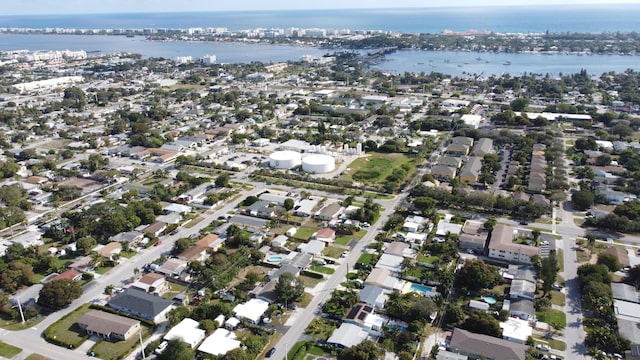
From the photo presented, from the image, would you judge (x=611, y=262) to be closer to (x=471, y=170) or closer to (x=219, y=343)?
(x=471, y=170)

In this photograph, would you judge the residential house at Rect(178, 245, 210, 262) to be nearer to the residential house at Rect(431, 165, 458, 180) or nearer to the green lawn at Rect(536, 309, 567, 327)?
the green lawn at Rect(536, 309, 567, 327)

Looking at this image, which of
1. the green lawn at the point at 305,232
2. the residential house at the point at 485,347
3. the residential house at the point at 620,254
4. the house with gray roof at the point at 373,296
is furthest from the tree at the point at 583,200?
the green lawn at the point at 305,232

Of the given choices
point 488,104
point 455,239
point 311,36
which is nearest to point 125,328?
point 455,239

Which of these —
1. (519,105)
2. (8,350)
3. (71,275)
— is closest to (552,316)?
(8,350)

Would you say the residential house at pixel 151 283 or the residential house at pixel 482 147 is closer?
the residential house at pixel 151 283

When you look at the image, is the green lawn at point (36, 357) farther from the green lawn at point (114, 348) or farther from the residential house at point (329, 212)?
the residential house at point (329, 212)
